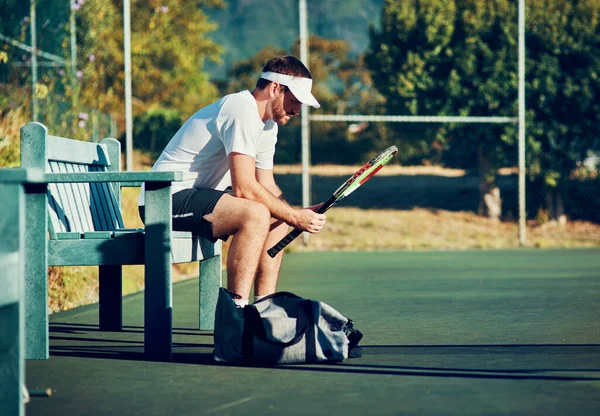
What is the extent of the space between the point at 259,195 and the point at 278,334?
796 millimetres

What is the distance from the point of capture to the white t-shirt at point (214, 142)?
4.93m

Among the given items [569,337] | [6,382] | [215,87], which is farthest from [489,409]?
[215,87]

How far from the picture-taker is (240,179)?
488cm

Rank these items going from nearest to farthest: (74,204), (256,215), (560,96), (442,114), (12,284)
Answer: (12,284) < (256,215) < (74,204) < (560,96) < (442,114)

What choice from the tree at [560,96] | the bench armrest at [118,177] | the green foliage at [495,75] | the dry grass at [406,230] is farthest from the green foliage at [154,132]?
the bench armrest at [118,177]

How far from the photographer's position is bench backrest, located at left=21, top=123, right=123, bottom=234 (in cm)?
488

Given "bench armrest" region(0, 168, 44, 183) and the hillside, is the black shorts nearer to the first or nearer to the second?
"bench armrest" region(0, 168, 44, 183)

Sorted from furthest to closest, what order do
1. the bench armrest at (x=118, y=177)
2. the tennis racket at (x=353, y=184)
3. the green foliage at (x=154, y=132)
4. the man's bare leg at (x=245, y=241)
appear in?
the green foliage at (x=154, y=132), the tennis racket at (x=353, y=184), the man's bare leg at (x=245, y=241), the bench armrest at (x=118, y=177)

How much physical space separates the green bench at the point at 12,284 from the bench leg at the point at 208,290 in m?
2.63

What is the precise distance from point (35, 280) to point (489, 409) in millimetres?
2124

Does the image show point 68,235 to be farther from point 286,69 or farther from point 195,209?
point 286,69

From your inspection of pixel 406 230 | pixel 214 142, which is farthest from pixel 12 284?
pixel 406 230

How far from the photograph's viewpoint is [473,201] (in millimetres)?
20344

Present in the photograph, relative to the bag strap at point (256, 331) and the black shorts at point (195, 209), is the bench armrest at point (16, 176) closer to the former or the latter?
the bag strap at point (256, 331)
